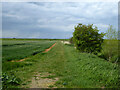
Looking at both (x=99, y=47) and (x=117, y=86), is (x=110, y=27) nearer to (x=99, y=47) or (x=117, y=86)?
(x=99, y=47)

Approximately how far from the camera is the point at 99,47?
71.2 ft

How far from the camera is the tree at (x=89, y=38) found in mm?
21266

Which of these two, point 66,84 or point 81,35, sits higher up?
point 81,35

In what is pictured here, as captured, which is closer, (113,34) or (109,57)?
(113,34)

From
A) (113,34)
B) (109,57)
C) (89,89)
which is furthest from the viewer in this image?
(109,57)

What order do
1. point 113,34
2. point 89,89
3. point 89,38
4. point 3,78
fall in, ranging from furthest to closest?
point 113,34 → point 89,38 → point 3,78 → point 89,89

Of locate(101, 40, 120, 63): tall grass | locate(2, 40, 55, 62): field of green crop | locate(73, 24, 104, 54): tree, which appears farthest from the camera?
locate(101, 40, 120, 63): tall grass

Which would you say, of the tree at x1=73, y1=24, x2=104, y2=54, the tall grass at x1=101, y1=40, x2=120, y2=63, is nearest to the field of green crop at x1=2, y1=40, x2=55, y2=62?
the tree at x1=73, y1=24, x2=104, y2=54

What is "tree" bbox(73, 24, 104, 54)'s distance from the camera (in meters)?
21.3

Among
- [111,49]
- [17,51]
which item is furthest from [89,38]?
[17,51]

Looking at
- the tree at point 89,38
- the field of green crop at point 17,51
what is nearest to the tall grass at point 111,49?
the tree at point 89,38

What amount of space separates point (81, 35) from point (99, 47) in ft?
13.1

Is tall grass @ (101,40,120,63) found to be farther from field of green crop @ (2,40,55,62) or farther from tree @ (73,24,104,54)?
field of green crop @ (2,40,55,62)

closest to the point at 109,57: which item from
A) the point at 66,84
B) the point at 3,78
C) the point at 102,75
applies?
the point at 102,75
